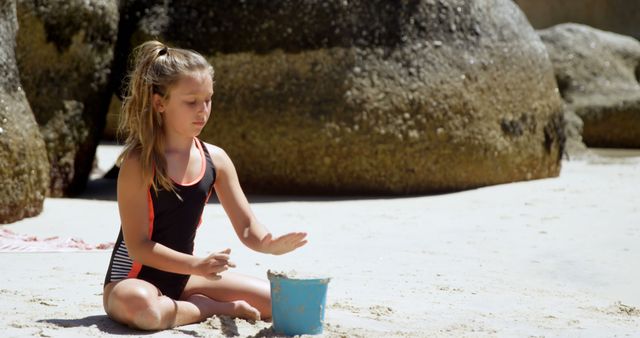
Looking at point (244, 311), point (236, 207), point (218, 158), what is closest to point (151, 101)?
point (218, 158)

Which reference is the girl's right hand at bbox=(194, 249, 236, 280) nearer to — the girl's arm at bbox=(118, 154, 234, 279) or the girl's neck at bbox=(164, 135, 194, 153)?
the girl's arm at bbox=(118, 154, 234, 279)

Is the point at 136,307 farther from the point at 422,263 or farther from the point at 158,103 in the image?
the point at 422,263

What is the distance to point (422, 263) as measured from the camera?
14.1ft

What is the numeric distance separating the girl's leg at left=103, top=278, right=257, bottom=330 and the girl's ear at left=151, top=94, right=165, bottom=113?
516 millimetres

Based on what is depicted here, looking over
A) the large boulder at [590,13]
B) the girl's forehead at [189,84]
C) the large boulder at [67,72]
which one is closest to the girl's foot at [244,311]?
the girl's forehead at [189,84]

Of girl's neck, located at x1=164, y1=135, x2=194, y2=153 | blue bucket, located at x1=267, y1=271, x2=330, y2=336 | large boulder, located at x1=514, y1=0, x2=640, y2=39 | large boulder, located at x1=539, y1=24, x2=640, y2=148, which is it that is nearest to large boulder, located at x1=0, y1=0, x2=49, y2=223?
girl's neck, located at x1=164, y1=135, x2=194, y2=153

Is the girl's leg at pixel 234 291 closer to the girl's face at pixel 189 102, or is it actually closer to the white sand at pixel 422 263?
the white sand at pixel 422 263

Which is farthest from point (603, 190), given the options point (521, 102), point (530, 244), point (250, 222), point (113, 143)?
point (113, 143)

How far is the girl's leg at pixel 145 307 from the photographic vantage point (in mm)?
2854

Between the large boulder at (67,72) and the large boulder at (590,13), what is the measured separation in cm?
1538

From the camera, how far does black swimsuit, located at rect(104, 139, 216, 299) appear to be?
298 centimetres

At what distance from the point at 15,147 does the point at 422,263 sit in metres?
2.36

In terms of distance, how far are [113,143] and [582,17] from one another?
11.9 metres

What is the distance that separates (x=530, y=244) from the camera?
→ 15.9 feet
